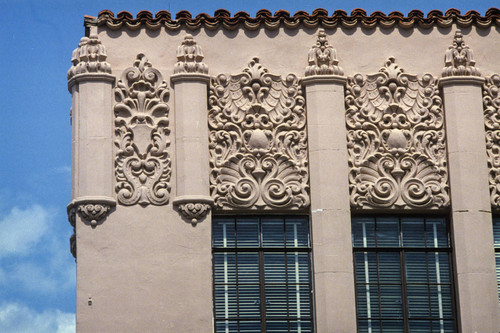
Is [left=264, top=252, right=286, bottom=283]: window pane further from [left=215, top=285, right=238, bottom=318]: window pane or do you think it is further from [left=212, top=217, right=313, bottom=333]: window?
[left=215, top=285, right=238, bottom=318]: window pane

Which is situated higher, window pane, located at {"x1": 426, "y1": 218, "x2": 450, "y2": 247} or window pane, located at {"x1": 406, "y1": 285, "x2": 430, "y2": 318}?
window pane, located at {"x1": 426, "y1": 218, "x2": 450, "y2": 247}

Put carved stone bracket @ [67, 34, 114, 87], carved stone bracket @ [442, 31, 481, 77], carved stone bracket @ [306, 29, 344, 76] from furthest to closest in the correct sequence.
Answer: carved stone bracket @ [442, 31, 481, 77] < carved stone bracket @ [306, 29, 344, 76] < carved stone bracket @ [67, 34, 114, 87]

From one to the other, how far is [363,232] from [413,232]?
0.94 meters

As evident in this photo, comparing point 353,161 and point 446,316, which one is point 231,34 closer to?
point 353,161

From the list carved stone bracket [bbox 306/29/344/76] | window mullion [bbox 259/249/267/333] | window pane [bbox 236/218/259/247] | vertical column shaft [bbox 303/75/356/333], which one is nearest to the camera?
vertical column shaft [bbox 303/75/356/333]

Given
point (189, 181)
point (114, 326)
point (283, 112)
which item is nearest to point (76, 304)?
point (114, 326)

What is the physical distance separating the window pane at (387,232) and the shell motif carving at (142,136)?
4011 mm

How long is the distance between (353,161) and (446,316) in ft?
11.0

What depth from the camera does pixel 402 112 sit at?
31656mm

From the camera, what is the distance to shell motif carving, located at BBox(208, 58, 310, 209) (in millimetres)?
30875

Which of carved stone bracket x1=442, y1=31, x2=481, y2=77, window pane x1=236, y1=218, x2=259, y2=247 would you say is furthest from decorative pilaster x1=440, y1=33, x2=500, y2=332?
window pane x1=236, y1=218, x2=259, y2=247

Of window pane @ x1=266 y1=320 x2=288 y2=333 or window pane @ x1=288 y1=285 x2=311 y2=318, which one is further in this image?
window pane @ x1=288 y1=285 x2=311 y2=318

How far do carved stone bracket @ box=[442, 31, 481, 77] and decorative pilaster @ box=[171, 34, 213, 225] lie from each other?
465 centimetres

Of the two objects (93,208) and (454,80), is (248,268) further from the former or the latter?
(454,80)
